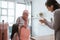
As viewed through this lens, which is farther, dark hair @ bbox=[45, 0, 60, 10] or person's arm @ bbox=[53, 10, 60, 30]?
dark hair @ bbox=[45, 0, 60, 10]

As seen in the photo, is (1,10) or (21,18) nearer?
(21,18)

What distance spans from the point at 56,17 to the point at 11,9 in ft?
15.3

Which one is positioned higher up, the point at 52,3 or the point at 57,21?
the point at 52,3

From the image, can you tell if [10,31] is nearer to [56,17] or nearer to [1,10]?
[56,17]

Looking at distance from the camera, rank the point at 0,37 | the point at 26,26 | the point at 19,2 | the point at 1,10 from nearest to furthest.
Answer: the point at 0,37, the point at 26,26, the point at 1,10, the point at 19,2

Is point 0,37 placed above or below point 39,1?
below

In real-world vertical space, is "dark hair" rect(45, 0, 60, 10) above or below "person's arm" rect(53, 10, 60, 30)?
above

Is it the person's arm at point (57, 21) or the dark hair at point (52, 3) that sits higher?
the dark hair at point (52, 3)

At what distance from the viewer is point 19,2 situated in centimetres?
625

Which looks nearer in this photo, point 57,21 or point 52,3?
point 57,21

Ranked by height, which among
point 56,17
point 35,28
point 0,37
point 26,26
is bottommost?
point 35,28

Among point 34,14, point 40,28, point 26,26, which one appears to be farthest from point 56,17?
point 34,14

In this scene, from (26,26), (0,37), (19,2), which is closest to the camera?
(0,37)

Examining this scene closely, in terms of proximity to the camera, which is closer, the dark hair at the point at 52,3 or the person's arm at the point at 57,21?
the person's arm at the point at 57,21
